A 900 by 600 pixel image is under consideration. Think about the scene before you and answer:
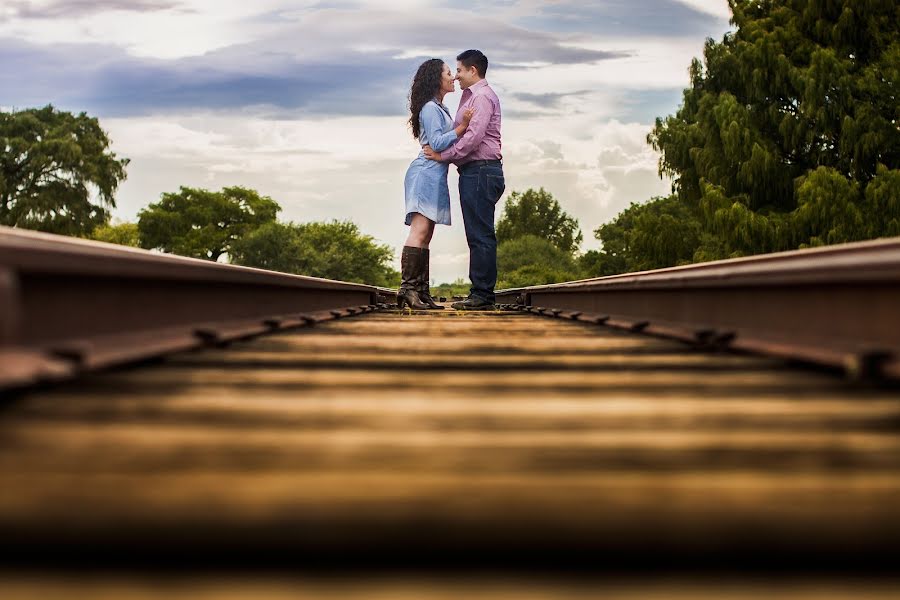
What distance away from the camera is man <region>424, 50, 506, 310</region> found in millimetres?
9180

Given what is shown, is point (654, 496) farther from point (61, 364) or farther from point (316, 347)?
point (316, 347)

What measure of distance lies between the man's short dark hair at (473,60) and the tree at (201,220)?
83.8 meters

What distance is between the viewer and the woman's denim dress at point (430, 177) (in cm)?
879

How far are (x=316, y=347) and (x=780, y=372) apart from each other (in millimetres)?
1820

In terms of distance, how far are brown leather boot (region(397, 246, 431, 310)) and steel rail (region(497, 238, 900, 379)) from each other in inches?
155

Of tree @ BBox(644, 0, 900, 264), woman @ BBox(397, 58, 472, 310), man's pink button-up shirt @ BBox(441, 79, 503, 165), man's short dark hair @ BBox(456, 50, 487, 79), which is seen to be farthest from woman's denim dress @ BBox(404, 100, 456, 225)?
tree @ BBox(644, 0, 900, 264)

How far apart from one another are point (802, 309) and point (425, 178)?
6010 millimetres

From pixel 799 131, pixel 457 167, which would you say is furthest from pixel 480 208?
pixel 799 131

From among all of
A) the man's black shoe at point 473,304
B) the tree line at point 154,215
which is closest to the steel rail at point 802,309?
the man's black shoe at point 473,304

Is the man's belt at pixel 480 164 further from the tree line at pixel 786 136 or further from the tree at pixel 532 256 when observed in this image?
the tree at pixel 532 256

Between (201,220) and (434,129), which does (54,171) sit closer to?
(201,220)

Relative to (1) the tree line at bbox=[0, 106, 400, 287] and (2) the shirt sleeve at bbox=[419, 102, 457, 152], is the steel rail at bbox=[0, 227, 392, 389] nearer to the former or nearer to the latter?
(2) the shirt sleeve at bbox=[419, 102, 457, 152]

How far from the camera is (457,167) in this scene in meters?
9.38

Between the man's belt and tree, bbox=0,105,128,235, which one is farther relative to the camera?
tree, bbox=0,105,128,235
